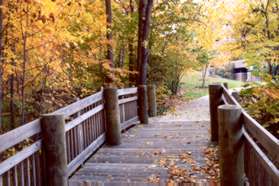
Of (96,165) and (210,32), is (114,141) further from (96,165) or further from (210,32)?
(210,32)

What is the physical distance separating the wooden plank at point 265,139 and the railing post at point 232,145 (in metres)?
0.18

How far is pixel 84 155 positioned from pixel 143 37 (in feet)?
18.2

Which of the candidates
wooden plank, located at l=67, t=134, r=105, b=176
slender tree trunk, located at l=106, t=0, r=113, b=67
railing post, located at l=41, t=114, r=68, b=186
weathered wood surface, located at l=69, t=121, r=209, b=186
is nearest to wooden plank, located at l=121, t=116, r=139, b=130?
weathered wood surface, located at l=69, t=121, r=209, b=186

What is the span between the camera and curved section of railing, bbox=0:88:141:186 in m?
2.92

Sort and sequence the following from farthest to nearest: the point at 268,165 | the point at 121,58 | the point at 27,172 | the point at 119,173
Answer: the point at 121,58, the point at 119,173, the point at 27,172, the point at 268,165

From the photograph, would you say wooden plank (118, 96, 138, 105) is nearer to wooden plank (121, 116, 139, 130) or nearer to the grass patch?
wooden plank (121, 116, 139, 130)

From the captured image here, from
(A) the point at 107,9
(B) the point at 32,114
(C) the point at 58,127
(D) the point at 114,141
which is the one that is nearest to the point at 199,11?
(A) the point at 107,9

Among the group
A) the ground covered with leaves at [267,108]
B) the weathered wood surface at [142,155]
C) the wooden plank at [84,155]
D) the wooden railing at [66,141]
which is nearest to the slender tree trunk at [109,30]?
the wooden railing at [66,141]

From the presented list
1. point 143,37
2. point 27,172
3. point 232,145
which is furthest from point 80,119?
point 143,37

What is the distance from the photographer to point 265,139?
2400 millimetres

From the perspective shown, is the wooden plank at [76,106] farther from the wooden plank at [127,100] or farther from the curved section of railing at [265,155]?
the curved section of railing at [265,155]

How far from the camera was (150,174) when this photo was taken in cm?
447

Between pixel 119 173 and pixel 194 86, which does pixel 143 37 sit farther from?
pixel 194 86

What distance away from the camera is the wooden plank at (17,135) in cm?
276
